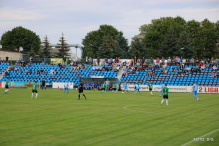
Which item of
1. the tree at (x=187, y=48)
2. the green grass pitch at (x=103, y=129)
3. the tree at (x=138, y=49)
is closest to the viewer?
the green grass pitch at (x=103, y=129)

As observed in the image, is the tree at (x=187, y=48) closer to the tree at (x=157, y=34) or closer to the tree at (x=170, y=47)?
the tree at (x=170, y=47)

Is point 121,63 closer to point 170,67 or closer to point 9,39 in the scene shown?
point 170,67

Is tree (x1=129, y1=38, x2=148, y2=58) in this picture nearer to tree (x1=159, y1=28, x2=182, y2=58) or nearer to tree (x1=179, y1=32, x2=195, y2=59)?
tree (x1=159, y1=28, x2=182, y2=58)

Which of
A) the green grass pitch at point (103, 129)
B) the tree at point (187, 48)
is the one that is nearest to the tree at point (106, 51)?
the tree at point (187, 48)

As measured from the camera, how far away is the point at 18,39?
319 ft

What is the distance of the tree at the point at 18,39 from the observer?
9719 cm

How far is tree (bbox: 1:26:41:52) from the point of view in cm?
9719

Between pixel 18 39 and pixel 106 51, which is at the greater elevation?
pixel 18 39

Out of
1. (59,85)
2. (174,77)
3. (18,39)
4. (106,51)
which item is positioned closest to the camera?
(174,77)

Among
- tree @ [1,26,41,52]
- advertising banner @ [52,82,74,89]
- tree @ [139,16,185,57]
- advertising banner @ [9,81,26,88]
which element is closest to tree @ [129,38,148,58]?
tree @ [139,16,185,57]

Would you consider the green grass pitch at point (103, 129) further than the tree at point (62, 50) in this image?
No

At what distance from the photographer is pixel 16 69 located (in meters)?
59.9

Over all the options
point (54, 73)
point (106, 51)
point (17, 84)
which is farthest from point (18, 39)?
point (54, 73)

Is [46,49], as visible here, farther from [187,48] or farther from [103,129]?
[103,129]
